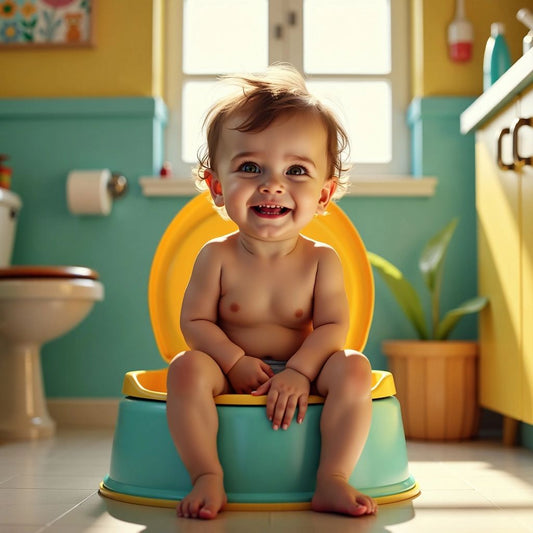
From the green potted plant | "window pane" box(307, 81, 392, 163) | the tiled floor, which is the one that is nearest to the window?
"window pane" box(307, 81, 392, 163)

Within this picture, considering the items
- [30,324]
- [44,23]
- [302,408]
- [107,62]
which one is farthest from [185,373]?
[44,23]

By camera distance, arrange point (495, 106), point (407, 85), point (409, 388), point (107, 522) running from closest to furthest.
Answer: point (107, 522) < point (495, 106) < point (409, 388) < point (407, 85)

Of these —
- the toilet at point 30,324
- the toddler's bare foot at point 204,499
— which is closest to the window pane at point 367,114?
the toilet at point 30,324

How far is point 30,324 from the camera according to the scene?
2197 mm

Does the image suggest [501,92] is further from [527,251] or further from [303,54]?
[303,54]

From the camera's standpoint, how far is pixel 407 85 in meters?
2.69

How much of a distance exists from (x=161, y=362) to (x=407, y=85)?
1254 mm

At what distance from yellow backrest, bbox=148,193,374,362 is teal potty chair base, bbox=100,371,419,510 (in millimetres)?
392

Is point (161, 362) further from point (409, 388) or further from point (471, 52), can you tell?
point (471, 52)

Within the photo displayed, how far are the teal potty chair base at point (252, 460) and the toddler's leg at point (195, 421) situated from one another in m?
0.03

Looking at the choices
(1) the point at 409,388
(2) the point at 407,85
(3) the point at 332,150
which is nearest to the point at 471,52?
(2) the point at 407,85

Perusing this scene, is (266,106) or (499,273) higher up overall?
(266,106)

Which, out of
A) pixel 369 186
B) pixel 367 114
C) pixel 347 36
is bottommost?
pixel 369 186

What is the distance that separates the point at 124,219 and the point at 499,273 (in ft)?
3.96
